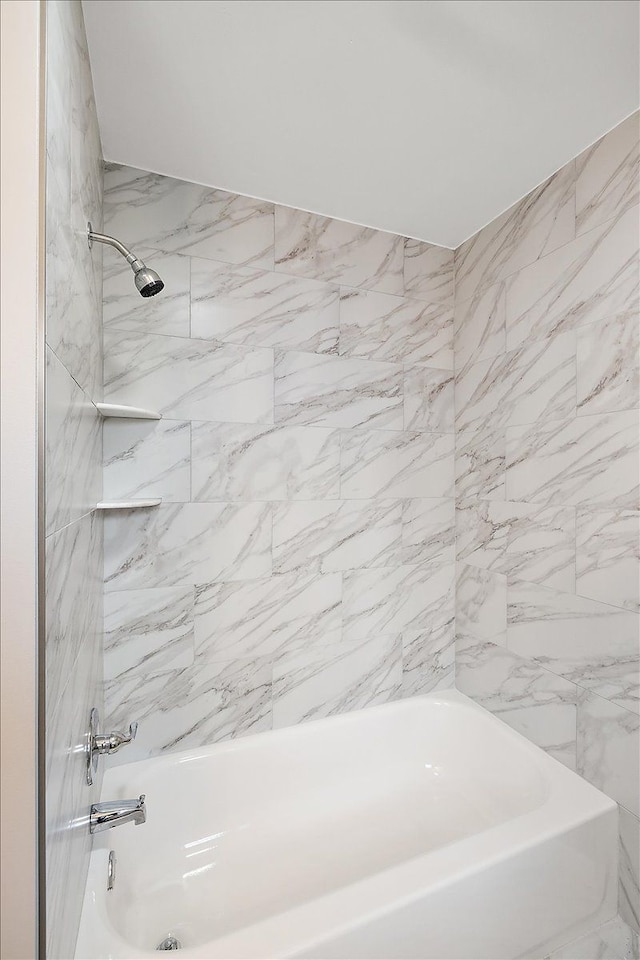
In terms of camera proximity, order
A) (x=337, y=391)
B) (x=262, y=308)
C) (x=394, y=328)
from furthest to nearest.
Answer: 1. (x=394, y=328)
2. (x=337, y=391)
3. (x=262, y=308)

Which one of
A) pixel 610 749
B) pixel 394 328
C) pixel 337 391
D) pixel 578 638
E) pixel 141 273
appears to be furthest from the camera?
pixel 394 328

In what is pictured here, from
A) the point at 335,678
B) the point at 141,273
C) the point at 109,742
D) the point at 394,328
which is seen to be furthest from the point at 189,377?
the point at 335,678

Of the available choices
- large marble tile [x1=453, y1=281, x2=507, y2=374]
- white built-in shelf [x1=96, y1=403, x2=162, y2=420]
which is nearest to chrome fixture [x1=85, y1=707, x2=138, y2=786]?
white built-in shelf [x1=96, y1=403, x2=162, y2=420]

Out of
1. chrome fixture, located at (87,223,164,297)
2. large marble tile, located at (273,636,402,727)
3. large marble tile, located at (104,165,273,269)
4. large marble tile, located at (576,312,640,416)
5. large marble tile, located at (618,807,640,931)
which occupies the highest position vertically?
large marble tile, located at (104,165,273,269)

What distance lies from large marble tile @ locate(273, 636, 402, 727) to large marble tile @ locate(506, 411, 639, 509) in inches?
33.3

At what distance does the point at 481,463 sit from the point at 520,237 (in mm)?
863

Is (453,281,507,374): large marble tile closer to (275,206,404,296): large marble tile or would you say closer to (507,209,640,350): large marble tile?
(507,209,640,350): large marble tile

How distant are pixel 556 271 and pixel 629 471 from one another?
736 millimetres

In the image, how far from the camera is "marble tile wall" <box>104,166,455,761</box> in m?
1.60

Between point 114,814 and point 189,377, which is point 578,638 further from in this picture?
point 189,377

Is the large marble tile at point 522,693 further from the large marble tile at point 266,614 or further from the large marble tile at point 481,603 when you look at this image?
the large marble tile at point 266,614

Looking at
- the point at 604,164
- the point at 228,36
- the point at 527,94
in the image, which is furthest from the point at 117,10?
the point at 604,164

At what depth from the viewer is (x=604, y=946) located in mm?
1311

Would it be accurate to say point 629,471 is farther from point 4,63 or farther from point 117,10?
point 117,10
